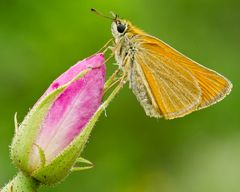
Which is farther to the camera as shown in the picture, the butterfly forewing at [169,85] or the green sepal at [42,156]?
the butterfly forewing at [169,85]

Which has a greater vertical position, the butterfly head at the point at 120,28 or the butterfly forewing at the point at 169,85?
the butterfly head at the point at 120,28

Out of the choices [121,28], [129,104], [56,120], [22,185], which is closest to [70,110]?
[56,120]

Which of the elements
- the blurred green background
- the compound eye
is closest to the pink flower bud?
the compound eye

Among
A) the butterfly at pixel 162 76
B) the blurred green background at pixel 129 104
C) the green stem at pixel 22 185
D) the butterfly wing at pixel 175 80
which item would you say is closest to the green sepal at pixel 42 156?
the green stem at pixel 22 185

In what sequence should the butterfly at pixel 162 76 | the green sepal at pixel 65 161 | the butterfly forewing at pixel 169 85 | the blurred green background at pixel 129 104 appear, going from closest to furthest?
the green sepal at pixel 65 161 < the butterfly at pixel 162 76 < the butterfly forewing at pixel 169 85 < the blurred green background at pixel 129 104

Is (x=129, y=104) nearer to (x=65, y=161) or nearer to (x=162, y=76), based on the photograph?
(x=162, y=76)

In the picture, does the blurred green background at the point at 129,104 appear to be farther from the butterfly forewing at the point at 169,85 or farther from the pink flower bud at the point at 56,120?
the pink flower bud at the point at 56,120

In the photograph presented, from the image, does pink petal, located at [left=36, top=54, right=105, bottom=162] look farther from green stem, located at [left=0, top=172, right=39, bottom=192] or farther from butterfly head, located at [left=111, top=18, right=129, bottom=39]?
butterfly head, located at [left=111, top=18, right=129, bottom=39]

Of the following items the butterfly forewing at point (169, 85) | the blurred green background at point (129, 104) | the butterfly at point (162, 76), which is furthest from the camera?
the blurred green background at point (129, 104)

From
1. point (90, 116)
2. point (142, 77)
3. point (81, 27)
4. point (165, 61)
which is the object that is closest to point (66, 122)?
point (90, 116)
